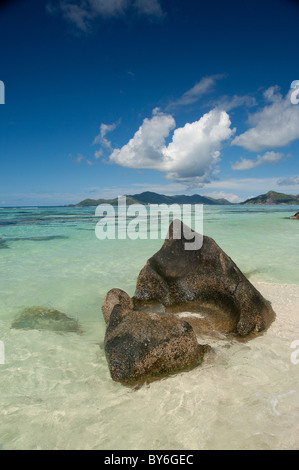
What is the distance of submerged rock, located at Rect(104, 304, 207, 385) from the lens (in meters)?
3.91

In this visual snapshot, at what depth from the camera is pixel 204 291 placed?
6.21 metres

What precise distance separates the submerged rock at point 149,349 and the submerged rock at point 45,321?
202 centimetres

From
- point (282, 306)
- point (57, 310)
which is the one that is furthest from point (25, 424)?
point (282, 306)

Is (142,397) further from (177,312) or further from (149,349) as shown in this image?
(177,312)

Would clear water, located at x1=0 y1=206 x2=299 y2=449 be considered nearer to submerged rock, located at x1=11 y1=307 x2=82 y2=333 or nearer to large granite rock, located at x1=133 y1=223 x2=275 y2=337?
submerged rock, located at x1=11 y1=307 x2=82 y2=333

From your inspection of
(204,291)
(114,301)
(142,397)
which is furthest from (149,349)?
(204,291)

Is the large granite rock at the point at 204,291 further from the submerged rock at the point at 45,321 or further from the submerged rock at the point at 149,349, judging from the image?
the submerged rock at the point at 45,321

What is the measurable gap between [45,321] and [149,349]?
11.1 feet

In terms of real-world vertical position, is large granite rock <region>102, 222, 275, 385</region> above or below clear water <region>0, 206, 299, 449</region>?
above

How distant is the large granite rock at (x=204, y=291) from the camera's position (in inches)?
215

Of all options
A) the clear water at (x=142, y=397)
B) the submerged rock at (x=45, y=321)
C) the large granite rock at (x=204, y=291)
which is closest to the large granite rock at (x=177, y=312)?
the large granite rock at (x=204, y=291)

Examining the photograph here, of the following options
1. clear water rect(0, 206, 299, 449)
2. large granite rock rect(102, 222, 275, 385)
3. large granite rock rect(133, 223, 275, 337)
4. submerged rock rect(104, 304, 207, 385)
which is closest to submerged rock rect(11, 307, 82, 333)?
clear water rect(0, 206, 299, 449)

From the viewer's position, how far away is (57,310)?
7008 mm

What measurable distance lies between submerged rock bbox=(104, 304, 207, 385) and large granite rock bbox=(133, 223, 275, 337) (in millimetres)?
1260
